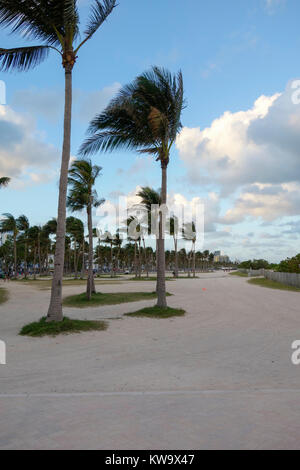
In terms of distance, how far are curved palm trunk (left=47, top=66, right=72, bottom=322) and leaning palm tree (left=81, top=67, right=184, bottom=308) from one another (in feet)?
10.5

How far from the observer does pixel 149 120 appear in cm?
1433

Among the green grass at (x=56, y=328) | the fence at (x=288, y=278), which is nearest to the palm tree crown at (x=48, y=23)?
the green grass at (x=56, y=328)

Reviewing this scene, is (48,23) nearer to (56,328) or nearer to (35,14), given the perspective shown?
(35,14)

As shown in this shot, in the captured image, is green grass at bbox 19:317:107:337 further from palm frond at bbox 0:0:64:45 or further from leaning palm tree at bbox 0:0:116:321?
palm frond at bbox 0:0:64:45

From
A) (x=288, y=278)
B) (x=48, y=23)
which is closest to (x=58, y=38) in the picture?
(x=48, y=23)

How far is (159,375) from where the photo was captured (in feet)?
19.2

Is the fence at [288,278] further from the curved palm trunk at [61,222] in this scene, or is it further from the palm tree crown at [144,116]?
the curved palm trunk at [61,222]

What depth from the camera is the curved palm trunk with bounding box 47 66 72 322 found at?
10172 millimetres

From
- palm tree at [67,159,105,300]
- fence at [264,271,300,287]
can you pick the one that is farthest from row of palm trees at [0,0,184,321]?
fence at [264,271,300,287]

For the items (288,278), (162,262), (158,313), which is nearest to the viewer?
(158,313)

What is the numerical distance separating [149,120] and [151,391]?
37.9 ft

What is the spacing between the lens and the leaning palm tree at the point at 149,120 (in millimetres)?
14055

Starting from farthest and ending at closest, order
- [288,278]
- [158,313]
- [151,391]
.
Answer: [288,278], [158,313], [151,391]
